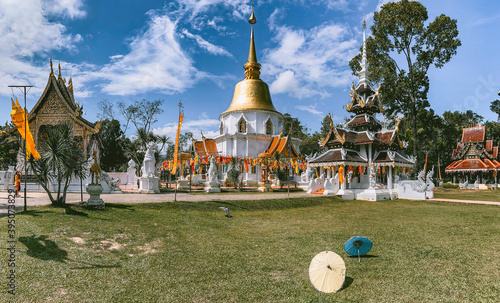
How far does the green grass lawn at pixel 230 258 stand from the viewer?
5160mm

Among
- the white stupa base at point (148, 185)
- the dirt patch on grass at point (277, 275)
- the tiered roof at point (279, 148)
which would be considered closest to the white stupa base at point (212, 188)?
the white stupa base at point (148, 185)

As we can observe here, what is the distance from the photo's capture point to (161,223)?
396 inches

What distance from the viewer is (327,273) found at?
537 cm

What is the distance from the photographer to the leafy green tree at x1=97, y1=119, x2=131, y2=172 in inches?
1705

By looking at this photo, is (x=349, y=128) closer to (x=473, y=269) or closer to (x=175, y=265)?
(x=473, y=269)

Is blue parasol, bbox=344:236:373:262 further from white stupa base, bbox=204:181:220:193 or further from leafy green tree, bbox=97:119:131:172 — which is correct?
leafy green tree, bbox=97:119:131:172

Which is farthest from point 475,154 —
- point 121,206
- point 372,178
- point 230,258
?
point 230,258

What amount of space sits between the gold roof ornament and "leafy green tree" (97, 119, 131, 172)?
58.8ft

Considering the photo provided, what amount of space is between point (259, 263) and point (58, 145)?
8.32 metres

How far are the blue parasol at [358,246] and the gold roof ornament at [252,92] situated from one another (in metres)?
29.7

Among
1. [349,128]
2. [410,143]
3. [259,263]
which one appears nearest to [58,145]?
[259,263]

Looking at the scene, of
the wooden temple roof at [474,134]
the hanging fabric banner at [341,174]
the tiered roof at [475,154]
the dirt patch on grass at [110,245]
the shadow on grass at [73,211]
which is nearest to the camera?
the dirt patch on grass at [110,245]

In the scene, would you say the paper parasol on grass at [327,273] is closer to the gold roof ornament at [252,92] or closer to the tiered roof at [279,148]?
the tiered roof at [279,148]

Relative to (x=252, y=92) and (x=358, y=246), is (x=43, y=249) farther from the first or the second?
A: (x=252, y=92)
